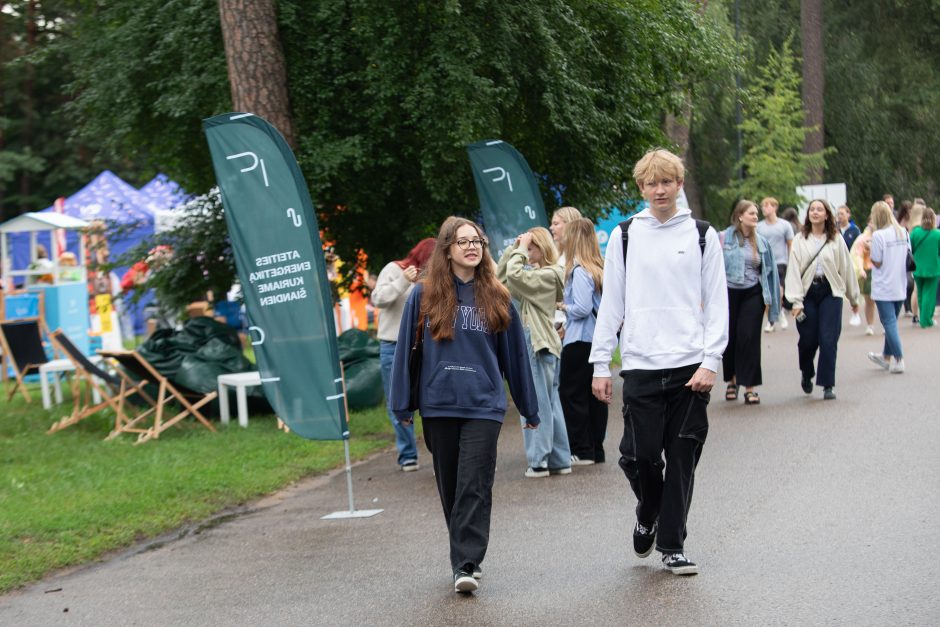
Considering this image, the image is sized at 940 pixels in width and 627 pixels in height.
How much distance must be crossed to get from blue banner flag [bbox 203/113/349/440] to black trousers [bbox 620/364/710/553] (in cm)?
339

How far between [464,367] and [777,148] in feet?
95.1

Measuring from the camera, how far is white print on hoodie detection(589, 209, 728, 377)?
6.25 m

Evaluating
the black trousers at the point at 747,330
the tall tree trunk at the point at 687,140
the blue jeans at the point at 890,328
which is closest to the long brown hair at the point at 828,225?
the black trousers at the point at 747,330

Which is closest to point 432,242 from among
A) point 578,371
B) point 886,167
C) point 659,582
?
point 578,371

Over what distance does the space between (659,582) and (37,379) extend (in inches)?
569

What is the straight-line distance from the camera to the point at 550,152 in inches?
617

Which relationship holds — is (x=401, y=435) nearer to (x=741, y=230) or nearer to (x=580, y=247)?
(x=580, y=247)

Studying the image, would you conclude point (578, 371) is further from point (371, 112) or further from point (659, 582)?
point (371, 112)

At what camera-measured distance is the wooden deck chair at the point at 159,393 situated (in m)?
12.4

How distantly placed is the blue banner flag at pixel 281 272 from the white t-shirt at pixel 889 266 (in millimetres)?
8504

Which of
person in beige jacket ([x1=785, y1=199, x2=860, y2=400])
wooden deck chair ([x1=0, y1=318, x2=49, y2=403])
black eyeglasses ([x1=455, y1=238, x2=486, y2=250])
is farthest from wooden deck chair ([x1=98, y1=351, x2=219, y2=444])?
black eyeglasses ([x1=455, y1=238, x2=486, y2=250])

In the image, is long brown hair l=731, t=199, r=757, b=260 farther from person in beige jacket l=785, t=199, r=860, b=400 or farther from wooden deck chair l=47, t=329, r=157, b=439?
wooden deck chair l=47, t=329, r=157, b=439

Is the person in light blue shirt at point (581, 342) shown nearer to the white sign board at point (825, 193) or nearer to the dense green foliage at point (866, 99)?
the white sign board at point (825, 193)

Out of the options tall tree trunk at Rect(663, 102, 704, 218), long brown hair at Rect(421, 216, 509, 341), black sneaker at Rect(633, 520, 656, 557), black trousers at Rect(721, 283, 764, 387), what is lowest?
black sneaker at Rect(633, 520, 656, 557)
